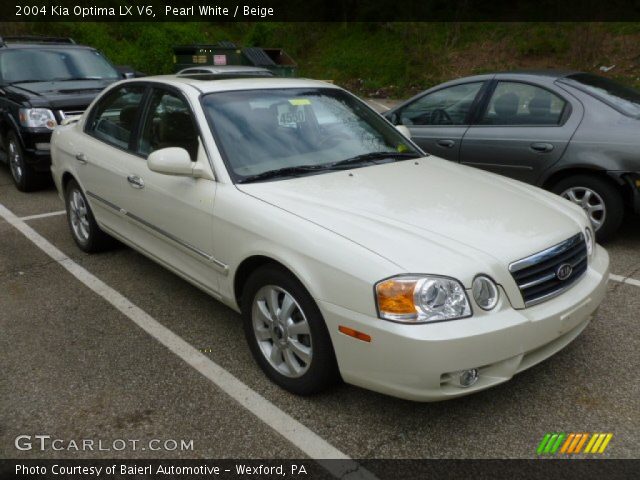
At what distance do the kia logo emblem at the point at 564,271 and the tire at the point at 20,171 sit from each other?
646cm

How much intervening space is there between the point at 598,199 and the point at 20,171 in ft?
21.5

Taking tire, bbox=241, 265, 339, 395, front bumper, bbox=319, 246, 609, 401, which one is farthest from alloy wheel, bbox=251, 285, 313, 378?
front bumper, bbox=319, 246, 609, 401

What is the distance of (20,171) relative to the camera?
7.32m

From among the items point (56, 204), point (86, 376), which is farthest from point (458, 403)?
point (56, 204)

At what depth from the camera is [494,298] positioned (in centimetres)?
261

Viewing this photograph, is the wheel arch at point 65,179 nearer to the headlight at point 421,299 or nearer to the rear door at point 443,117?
the rear door at point 443,117

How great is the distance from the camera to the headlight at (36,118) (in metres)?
7.03

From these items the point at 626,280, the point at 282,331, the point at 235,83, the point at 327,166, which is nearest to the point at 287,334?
the point at 282,331

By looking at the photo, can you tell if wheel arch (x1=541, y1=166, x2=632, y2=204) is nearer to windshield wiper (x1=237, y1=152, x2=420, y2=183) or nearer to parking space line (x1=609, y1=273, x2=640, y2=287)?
parking space line (x1=609, y1=273, x2=640, y2=287)

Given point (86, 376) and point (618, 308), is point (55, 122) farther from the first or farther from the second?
point (618, 308)

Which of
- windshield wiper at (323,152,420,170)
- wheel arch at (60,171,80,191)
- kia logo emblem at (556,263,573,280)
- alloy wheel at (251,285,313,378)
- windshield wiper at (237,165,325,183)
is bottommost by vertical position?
alloy wheel at (251,285,313,378)

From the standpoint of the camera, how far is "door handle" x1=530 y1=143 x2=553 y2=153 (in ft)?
17.2

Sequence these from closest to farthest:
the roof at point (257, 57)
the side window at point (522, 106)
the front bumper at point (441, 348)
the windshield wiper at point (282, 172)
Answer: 1. the front bumper at point (441, 348)
2. the windshield wiper at point (282, 172)
3. the side window at point (522, 106)
4. the roof at point (257, 57)

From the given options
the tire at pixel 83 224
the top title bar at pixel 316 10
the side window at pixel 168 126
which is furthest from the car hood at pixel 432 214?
the top title bar at pixel 316 10
